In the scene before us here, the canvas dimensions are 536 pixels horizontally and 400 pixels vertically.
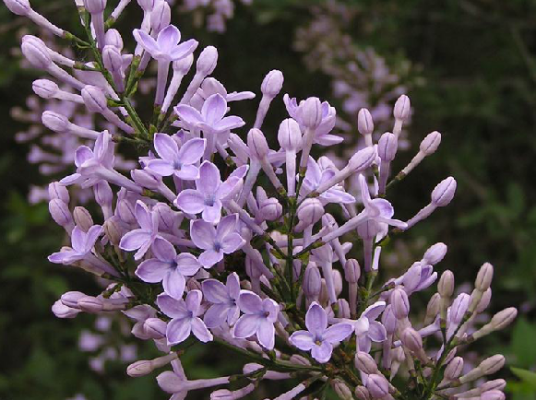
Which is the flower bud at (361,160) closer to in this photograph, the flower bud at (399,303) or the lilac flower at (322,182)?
the lilac flower at (322,182)

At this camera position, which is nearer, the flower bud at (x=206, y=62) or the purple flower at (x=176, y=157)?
the purple flower at (x=176, y=157)

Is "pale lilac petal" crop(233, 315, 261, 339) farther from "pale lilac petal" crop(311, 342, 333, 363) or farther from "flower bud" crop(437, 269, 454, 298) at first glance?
"flower bud" crop(437, 269, 454, 298)

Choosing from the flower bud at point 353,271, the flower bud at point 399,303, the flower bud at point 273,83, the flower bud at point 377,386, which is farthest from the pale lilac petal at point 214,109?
the flower bud at point 377,386

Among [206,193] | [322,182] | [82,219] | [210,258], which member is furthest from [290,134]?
[82,219]

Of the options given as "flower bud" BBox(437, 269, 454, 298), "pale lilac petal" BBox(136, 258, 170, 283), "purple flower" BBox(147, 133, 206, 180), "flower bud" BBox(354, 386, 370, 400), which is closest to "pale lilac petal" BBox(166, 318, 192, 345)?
"pale lilac petal" BBox(136, 258, 170, 283)

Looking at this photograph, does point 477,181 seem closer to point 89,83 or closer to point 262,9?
point 262,9

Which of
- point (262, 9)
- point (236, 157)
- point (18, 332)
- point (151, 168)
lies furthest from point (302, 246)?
point (18, 332)

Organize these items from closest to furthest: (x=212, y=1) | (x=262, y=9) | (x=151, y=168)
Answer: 1. (x=151, y=168)
2. (x=212, y=1)
3. (x=262, y=9)

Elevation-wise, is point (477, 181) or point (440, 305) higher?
point (440, 305)
